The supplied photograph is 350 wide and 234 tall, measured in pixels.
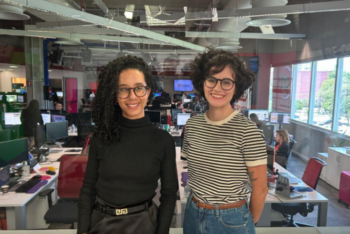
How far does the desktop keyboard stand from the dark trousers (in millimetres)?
2060

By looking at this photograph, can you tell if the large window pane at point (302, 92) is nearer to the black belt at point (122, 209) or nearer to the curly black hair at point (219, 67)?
the curly black hair at point (219, 67)

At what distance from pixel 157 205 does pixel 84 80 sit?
19.5ft

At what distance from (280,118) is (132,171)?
18.8 ft

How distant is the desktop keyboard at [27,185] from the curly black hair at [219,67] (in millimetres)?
2577

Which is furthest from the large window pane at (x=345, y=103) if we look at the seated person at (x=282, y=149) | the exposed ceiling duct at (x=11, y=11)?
the exposed ceiling duct at (x=11, y=11)

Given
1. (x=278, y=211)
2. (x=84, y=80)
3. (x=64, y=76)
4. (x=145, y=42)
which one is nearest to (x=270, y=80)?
(x=145, y=42)

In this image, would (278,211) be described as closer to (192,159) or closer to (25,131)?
(192,159)

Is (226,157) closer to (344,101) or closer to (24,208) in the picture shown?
(24,208)

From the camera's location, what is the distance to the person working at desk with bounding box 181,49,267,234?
51.5 inches

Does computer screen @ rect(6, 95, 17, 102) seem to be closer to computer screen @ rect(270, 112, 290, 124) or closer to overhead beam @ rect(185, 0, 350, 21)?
overhead beam @ rect(185, 0, 350, 21)

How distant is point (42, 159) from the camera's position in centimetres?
419

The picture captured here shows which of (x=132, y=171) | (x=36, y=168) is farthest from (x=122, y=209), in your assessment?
(x=36, y=168)

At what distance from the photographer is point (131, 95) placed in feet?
4.50

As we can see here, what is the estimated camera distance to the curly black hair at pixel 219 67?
138 cm
